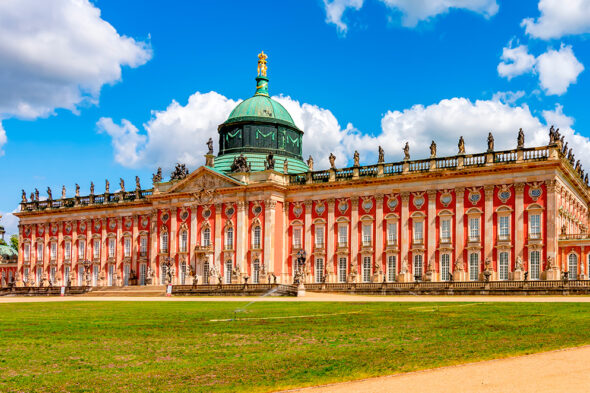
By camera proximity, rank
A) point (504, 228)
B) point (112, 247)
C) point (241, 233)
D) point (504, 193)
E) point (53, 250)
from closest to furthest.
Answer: point (504, 228)
point (504, 193)
point (241, 233)
point (112, 247)
point (53, 250)

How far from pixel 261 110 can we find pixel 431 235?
83.4ft

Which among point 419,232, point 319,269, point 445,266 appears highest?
point 419,232

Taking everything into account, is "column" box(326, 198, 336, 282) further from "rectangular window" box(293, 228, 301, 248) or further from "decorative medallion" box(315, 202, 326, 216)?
"rectangular window" box(293, 228, 301, 248)

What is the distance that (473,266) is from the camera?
5231 cm

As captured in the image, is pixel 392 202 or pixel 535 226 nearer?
pixel 535 226

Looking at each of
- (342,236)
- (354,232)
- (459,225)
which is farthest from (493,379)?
(342,236)

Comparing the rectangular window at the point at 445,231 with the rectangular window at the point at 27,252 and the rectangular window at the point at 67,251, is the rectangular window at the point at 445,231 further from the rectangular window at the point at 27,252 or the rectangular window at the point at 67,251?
the rectangular window at the point at 27,252

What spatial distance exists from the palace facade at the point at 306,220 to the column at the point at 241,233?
96 mm

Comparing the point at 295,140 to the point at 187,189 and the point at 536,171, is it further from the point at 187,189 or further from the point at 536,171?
the point at 536,171

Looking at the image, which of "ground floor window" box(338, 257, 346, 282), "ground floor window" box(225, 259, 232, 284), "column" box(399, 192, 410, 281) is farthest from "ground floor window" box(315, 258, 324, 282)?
"ground floor window" box(225, 259, 232, 284)

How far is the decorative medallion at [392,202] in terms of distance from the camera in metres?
56.4

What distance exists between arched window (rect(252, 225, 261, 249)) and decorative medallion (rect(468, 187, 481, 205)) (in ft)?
63.0

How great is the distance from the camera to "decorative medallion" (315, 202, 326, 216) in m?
60.2

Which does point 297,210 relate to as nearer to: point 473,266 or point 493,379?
point 473,266
